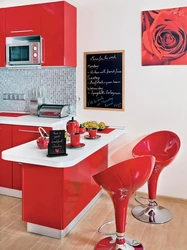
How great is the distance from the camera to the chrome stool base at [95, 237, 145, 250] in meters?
2.41

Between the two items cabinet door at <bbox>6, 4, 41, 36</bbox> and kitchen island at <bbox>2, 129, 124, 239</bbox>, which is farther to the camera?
cabinet door at <bbox>6, 4, 41, 36</bbox>

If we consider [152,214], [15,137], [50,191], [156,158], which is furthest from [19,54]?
[152,214]

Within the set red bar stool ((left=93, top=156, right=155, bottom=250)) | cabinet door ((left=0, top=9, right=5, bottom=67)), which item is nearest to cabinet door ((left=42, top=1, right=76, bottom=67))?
cabinet door ((left=0, top=9, right=5, bottom=67))

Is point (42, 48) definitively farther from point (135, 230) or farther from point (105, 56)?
point (135, 230)

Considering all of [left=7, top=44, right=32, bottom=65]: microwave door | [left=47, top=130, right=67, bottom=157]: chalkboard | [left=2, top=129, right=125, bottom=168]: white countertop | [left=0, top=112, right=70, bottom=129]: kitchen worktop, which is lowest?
[left=2, top=129, right=125, bottom=168]: white countertop

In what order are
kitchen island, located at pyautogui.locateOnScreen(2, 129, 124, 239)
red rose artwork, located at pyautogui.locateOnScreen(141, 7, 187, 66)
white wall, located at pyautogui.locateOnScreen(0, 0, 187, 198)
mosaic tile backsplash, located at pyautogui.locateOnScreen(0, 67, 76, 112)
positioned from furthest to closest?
mosaic tile backsplash, located at pyautogui.locateOnScreen(0, 67, 76, 112) → white wall, located at pyautogui.locateOnScreen(0, 0, 187, 198) → red rose artwork, located at pyautogui.locateOnScreen(141, 7, 187, 66) → kitchen island, located at pyautogui.locateOnScreen(2, 129, 124, 239)

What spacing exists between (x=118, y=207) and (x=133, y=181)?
0.30 metres

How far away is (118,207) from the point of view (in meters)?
2.36

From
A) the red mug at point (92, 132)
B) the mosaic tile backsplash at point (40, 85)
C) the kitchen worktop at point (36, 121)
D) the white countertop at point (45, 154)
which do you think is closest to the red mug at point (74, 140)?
the white countertop at point (45, 154)

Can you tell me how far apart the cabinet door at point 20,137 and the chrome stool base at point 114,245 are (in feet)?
4.66

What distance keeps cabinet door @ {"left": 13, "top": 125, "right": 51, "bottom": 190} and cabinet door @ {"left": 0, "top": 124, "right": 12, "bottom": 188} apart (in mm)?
68

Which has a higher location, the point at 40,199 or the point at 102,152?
the point at 102,152

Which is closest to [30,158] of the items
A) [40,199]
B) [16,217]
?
[40,199]

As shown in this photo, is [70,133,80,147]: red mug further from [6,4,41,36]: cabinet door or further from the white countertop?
[6,4,41,36]: cabinet door
